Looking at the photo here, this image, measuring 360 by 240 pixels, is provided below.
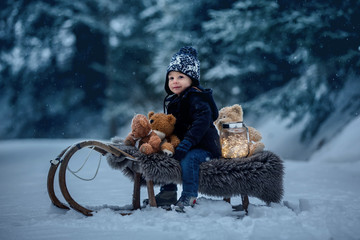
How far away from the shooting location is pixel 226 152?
2.56 metres

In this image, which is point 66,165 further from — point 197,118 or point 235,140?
point 235,140

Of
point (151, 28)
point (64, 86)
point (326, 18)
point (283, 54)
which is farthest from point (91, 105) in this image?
point (326, 18)

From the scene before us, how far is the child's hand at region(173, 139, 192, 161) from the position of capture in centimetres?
224

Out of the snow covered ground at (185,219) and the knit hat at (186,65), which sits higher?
the knit hat at (186,65)

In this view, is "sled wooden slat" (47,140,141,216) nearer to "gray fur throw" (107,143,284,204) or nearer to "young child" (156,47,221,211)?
"gray fur throw" (107,143,284,204)

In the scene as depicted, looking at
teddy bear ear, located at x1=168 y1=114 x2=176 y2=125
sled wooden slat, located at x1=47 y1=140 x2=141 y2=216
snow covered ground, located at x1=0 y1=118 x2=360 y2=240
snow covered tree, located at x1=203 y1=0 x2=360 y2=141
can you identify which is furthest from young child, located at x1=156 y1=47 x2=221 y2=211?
snow covered tree, located at x1=203 y1=0 x2=360 y2=141

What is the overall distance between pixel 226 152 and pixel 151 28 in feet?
17.9

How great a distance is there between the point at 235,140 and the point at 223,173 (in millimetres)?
432

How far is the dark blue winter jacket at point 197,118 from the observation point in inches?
90.1

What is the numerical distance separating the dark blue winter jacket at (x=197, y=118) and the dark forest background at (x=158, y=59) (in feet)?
12.0

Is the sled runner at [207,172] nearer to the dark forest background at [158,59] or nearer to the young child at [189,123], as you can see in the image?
the young child at [189,123]

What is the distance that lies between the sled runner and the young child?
0.23ft

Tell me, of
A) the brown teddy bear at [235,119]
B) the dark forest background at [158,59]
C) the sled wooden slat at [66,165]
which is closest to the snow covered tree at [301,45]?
the dark forest background at [158,59]

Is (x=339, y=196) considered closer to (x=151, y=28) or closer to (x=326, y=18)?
(x=326, y=18)
